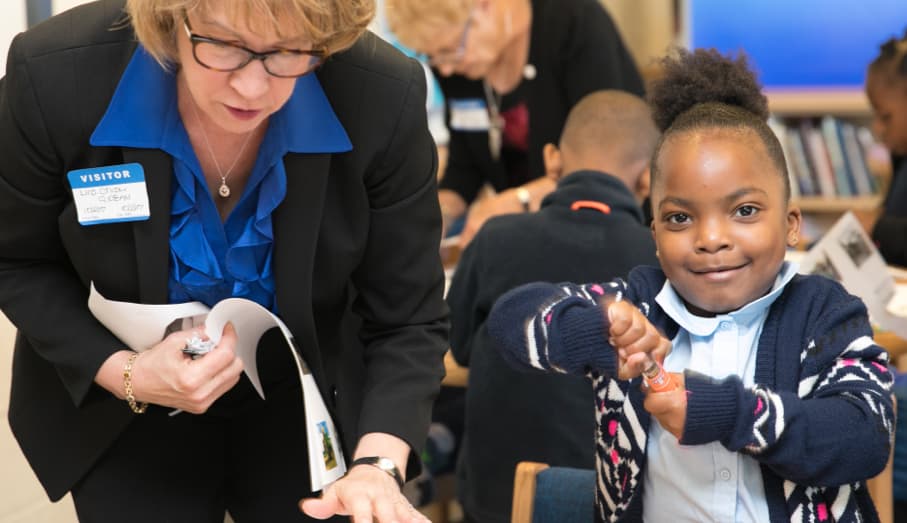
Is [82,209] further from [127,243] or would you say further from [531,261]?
[531,261]

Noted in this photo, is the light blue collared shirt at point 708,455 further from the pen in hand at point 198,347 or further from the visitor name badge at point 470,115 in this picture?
the visitor name badge at point 470,115

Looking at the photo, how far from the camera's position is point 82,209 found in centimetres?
159

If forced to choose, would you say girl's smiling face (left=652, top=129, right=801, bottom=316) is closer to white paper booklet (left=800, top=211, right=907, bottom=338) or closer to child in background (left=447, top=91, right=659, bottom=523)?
child in background (left=447, top=91, right=659, bottom=523)

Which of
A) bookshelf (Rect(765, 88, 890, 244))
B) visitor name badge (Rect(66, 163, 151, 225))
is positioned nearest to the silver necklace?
visitor name badge (Rect(66, 163, 151, 225))

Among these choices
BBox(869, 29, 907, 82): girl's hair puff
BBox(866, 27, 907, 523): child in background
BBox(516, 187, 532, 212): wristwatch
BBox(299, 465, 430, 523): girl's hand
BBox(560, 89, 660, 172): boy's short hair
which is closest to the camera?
BBox(299, 465, 430, 523): girl's hand

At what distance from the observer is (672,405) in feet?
4.75

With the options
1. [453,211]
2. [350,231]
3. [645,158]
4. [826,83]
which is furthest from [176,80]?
[826,83]

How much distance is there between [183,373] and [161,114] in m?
0.37

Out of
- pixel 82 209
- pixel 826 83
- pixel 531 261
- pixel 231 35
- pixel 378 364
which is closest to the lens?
pixel 231 35

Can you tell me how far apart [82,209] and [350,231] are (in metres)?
0.38

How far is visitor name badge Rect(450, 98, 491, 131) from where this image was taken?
3.64m

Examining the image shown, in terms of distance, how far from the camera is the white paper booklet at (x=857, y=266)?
2.89 m

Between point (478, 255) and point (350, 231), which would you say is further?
point (478, 255)

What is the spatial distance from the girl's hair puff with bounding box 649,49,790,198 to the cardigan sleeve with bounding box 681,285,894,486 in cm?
27
